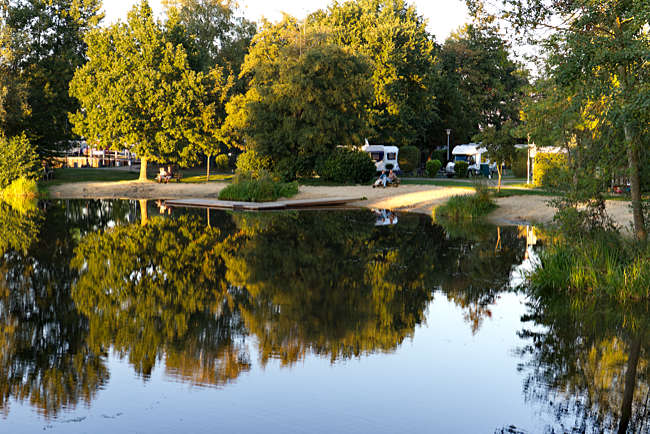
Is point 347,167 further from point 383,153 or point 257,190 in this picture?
point 383,153

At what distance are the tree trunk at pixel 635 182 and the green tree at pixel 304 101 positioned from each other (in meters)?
29.0

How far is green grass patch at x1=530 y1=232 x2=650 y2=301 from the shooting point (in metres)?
11.4

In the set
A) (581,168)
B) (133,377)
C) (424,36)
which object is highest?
(424,36)

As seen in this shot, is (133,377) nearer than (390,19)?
Yes

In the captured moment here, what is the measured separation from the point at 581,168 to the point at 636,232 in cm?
148

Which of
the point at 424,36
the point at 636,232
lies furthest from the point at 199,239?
the point at 424,36

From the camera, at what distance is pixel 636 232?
12.4 metres

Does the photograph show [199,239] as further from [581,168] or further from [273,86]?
[273,86]

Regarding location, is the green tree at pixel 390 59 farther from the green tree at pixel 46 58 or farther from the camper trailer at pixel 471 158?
the green tree at pixel 46 58

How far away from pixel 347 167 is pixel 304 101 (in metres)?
4.58

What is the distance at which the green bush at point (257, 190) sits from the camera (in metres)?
32.4

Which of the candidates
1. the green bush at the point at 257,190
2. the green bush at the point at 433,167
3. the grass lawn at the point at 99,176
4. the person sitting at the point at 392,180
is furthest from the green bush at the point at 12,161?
the green bush at the point at 433,167

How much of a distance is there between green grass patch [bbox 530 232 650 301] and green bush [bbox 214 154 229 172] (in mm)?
44931

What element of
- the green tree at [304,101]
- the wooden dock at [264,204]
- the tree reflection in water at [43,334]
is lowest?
the tree reflection in water at [43,334]
